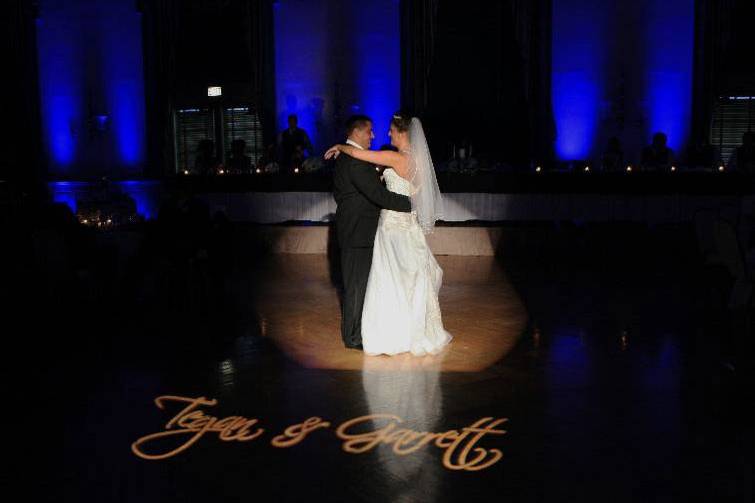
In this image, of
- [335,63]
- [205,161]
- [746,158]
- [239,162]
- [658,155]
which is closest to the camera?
[746,158]

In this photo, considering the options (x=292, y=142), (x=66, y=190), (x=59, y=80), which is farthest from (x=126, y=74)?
(x=292, y=142)

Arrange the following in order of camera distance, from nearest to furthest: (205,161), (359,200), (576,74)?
A: (359,200) < (205,161) < (576,74)

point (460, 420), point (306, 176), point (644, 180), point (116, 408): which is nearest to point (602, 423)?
point (460, 420)

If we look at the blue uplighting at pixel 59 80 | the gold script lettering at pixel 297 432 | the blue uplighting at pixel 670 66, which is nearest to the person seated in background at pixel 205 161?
the blue uplighting at pixel 59 80

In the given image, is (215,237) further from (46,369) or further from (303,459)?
(303,459)

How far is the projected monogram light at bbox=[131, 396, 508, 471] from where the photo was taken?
136 inches

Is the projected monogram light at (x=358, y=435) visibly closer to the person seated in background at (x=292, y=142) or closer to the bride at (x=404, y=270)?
the bride at (x=404, y=270)

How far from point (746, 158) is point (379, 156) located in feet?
24.5

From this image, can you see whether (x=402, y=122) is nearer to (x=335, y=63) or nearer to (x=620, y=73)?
(x=620, y=73)

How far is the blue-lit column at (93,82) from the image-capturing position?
16.7m

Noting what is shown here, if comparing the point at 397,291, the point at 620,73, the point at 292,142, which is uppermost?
the point at 620,73

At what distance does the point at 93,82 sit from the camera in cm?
1688

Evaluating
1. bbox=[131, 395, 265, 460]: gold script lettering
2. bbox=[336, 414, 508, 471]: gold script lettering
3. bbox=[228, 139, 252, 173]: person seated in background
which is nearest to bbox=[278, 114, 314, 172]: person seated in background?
bbox=[228, 139, 252, 173]: person seated in background

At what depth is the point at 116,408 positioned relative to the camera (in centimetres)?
420
